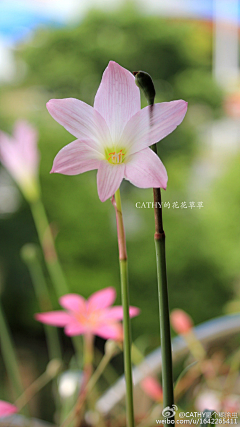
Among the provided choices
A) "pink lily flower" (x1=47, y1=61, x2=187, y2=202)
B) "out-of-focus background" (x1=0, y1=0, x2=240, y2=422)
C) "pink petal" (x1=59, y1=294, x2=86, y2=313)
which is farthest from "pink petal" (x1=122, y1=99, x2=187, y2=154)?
"out-of-focus background" (x1=0, y1=0, x2=240, y2=422)

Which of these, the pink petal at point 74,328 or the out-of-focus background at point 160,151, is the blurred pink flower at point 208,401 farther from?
the out-of-focus background at point 160,151

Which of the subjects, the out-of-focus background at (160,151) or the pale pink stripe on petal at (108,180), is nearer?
the pale pink stripe on petal at (108,180)

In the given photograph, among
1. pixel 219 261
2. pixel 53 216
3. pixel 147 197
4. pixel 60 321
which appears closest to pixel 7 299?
pixel 53 216

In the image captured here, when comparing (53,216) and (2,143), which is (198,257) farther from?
(2,143)

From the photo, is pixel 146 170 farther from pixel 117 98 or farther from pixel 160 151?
pixel 160 151

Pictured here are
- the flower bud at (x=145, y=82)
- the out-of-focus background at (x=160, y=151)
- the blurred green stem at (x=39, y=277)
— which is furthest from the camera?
the out-of-focus background at (x=160, y=151)

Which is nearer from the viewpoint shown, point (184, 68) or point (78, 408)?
point (78, 408)

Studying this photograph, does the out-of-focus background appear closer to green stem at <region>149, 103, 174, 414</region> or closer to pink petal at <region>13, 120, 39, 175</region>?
pink petal at <region>13, 120, 39, 175</region>

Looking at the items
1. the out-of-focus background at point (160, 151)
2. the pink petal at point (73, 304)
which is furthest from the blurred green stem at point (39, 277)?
the out-of-focus background at point (160, 151)
